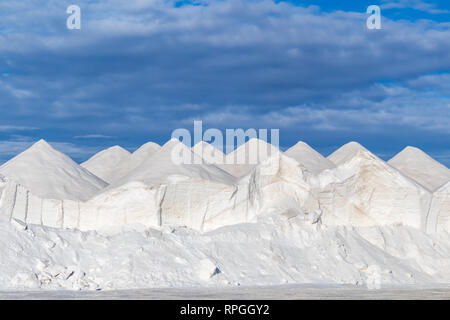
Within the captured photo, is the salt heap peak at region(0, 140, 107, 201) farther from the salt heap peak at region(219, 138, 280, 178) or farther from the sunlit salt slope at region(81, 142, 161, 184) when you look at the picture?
the salt heap peak at region(219, 138, 280, 178)

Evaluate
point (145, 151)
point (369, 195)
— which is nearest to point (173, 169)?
point (369, 195)

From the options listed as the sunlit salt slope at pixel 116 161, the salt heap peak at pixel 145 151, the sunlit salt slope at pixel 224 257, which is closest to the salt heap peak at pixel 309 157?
the sunlit salt slope at pixel 224 257

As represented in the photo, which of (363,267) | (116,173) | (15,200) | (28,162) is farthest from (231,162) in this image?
(363,267)

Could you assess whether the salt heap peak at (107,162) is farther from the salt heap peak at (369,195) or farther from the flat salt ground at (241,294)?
the flat salt ground at (241,294)

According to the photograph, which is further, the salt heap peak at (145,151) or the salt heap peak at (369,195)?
the salt heap peak at (145,151)

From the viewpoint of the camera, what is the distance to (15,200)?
27.5 metres

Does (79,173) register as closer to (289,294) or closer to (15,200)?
(15,200)

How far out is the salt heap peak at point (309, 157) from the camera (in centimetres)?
3284

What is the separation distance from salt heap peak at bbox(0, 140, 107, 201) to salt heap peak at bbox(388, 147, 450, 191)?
16133mm

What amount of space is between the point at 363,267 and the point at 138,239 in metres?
7.72

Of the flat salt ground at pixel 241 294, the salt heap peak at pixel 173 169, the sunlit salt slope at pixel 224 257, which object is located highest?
the salt heap peak at pixel 173 169

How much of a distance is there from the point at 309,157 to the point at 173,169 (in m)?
9.60

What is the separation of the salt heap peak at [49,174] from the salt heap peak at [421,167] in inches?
635

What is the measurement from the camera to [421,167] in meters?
35.5
